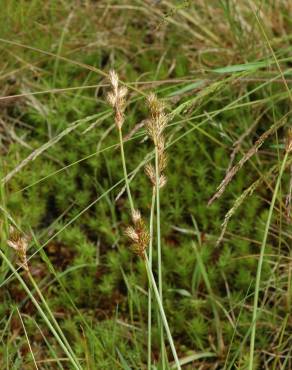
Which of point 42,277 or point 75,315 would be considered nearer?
point 75,315

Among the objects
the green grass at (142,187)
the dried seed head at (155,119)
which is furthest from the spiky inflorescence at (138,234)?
the green grass at (142,187)

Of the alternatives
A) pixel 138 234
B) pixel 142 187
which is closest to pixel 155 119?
pixel 138 234

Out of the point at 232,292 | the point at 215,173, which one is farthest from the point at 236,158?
the point at 232,292

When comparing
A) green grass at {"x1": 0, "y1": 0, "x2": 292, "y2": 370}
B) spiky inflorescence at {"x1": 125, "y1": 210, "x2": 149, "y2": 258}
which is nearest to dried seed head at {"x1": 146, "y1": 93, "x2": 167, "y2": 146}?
spiky inflorescence at {"x1": 125, "y1": 210, "x2": 149, "y2": 258}

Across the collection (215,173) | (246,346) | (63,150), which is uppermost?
(63,150)

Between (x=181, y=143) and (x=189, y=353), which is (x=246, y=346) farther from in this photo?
(x=181, y=143)

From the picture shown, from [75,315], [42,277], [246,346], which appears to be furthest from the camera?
[42,277]

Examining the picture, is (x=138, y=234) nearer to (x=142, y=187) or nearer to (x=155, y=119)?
(x=155, y=119)

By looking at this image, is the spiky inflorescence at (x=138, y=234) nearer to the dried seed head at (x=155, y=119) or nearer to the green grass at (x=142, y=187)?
the dried seed head at (x=155, y=119)

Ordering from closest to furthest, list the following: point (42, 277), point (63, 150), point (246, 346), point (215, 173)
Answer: point (246, 346) → point (42, 277) → point (215, 173) → point (63, 150)
